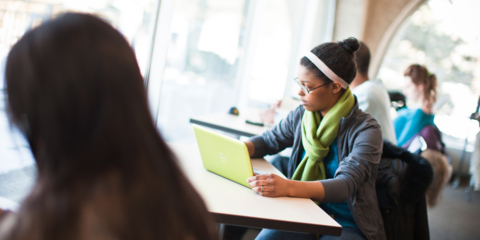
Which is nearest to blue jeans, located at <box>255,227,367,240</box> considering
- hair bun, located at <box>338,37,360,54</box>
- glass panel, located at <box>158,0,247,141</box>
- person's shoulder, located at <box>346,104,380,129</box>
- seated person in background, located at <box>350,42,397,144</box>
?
person's shoulder, located at <box>346,104,380,129</box>

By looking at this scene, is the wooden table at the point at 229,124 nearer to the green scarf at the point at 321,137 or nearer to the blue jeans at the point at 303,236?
the green scarf at the point at 321,137

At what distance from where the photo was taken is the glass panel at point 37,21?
1.73 feet

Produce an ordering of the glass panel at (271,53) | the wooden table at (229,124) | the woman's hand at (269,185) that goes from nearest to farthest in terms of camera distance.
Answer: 1. the woman's hand at (269,185)
2. the wooden table at (229,124)
3. the glass panel at (271,53)

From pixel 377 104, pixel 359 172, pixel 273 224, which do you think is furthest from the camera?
pixel 377 104

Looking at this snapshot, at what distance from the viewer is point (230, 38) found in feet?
12.9

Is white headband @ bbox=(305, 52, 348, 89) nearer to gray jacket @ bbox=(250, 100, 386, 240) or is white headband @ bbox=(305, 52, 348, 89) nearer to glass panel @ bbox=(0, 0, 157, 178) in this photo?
gray jacket @ bbox=(250, 100, 386, 240)

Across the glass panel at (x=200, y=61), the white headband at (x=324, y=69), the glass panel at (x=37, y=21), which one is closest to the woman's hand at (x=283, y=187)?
the white headband at (x=324, y=69)

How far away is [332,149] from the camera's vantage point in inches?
64.4

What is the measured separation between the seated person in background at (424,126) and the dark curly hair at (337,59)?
5.22 feet

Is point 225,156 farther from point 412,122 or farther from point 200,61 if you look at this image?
point 412,122

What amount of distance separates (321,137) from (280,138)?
30 centimetres

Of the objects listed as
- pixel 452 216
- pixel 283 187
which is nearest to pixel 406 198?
pixel 283 187

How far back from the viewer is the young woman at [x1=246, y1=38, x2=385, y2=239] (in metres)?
1.33

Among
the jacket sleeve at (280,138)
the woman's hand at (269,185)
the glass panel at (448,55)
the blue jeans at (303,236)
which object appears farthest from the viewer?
the glass panel at (448,55)
